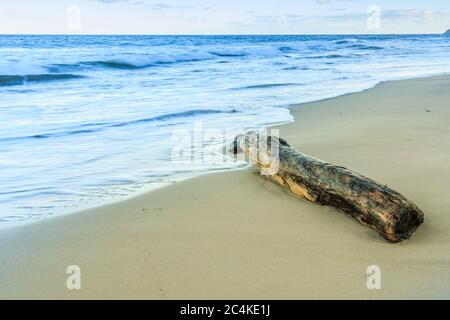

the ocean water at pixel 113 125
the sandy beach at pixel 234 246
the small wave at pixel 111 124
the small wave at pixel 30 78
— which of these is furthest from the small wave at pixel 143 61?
the sandy beach at pixel 234 246

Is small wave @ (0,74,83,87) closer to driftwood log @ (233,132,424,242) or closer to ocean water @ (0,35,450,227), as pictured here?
ocean water @ (0,35,450,227)

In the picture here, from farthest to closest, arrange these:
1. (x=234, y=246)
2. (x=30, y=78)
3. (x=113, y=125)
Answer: (x=30, y=78) < (x=113, y=125) < (x=234, y=246)

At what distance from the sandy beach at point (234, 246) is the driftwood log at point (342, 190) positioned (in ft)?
0.26

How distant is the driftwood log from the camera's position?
296cm

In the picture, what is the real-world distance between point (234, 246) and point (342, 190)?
0.89m

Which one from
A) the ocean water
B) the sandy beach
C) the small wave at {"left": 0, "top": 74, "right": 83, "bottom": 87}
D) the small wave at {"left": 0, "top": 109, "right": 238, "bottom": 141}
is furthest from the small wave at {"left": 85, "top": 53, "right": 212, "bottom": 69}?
the sandy beach

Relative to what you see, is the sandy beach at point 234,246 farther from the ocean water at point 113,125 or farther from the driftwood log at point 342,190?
the ocean water at point 113,125

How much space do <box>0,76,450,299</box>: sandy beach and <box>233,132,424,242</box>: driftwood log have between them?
0.08 m

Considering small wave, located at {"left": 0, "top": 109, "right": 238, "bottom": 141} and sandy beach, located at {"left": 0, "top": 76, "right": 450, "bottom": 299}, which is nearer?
sandy beach, located at {"left": 0, "top": 76, "right": 450, "bottom": 299}

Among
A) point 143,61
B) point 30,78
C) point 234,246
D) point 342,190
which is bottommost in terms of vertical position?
point 234,246

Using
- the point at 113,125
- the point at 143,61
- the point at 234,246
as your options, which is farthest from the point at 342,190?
the point at 143,61

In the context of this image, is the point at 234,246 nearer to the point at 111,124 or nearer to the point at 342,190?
the point at 342,190

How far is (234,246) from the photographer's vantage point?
3.03m

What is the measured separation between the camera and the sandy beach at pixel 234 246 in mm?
2566
